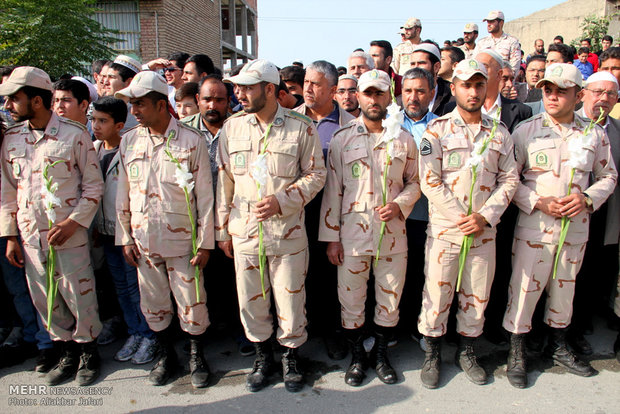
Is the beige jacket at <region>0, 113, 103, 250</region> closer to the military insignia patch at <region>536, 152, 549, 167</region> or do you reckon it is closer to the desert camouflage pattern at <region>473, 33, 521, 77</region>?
the military insignia patch at <region>536, 152, 549, 167</region>

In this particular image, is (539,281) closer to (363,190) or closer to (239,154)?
(363,190)

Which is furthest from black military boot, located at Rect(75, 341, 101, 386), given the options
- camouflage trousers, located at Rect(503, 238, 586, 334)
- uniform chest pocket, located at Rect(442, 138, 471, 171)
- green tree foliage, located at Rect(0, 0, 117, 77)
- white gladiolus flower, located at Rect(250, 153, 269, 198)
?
green tree foliage, located at Rect(0, 0, 117, 77)

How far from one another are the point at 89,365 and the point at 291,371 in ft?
5.10

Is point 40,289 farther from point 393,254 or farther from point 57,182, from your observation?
point 393,254

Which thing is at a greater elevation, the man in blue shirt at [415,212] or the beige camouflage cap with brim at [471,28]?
the beige camouflage cap with brim at [471,28]

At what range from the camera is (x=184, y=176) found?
3.05 metres

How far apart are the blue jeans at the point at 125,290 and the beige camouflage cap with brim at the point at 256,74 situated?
177 centimetres

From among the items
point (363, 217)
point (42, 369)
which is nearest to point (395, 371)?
point (363, 217)

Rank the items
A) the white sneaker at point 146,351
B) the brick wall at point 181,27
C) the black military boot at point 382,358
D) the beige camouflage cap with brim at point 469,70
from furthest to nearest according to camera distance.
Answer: the brick wall at point 181,27
the white sneaker at point 146,351
the black military boot at point 382,358
the beige camouflage cap with brim at point 469,70

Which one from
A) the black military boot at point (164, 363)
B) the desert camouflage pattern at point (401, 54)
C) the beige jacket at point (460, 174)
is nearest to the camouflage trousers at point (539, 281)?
the beige jacket at point (460, 174)

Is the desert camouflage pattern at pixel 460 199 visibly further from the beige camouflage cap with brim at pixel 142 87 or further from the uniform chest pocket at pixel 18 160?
the uniform chest pocket at pixel 18 160

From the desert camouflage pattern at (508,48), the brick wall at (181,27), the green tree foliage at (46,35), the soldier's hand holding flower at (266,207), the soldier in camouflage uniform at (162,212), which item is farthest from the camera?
the brick wall at (181,27)

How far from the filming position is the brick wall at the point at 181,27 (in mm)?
13039

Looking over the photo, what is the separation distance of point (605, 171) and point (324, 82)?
7.50 feet
